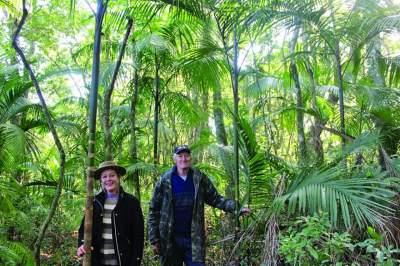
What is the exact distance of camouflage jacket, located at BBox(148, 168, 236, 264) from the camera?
13.7 feet

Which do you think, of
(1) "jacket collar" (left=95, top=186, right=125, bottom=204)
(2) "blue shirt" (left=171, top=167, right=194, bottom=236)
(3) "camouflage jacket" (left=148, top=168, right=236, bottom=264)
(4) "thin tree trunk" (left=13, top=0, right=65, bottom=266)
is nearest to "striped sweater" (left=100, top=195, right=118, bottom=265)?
(1) "jacket collar" (left=95, top=186, right=125, bottom=204)

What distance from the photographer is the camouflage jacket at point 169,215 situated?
4.18 metres

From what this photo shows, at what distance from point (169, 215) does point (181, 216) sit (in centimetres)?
13

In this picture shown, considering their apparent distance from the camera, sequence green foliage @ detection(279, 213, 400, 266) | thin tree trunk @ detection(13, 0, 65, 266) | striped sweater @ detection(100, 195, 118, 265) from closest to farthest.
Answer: green foliage @ detection(279, 213, 400, 266) < striped sweater @ detection(100, 195, 118, 265) < thin tree trunk @ detection(13, 0, 65, 266)

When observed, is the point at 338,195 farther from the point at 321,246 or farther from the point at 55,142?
the point at 55,142

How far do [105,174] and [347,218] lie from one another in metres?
2.12

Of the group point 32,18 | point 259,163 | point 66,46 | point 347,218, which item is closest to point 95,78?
point 259,163

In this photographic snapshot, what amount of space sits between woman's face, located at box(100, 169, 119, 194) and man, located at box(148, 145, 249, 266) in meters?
0.52

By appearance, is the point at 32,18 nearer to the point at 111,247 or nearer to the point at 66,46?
the point at 66,46

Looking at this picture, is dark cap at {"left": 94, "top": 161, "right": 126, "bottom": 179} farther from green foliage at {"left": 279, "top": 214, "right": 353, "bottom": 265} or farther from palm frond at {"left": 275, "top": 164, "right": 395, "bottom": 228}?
green foliage at {"left": 279, "top": 214, "right": 353, "bottom": 265}

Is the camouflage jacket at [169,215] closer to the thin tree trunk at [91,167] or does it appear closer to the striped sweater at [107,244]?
the striped sweater at [107,244]

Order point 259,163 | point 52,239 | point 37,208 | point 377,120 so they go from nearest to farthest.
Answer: point 259,163
point 377,120
point 37,208
point 52,239

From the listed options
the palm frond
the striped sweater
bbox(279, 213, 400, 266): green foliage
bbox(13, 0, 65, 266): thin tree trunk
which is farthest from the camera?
bbox(13, 0, 65, 266): thin tree trunk

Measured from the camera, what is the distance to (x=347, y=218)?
339 cm
